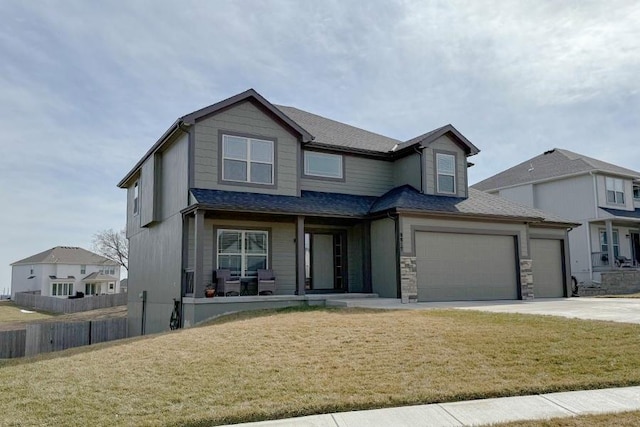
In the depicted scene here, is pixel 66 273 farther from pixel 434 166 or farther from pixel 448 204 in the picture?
pixel 448 204

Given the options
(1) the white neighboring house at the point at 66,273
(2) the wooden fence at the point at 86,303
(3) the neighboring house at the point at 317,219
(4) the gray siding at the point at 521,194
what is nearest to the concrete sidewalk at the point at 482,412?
(3) the neighboring house at the point at 317,219

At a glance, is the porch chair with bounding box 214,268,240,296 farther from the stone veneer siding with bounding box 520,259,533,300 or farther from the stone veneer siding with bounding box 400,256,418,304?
the stone veneer siding with bounding box 520,259,533,300

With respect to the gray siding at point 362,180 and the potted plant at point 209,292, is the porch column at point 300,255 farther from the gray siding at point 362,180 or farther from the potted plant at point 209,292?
the potted plant at point 209,292

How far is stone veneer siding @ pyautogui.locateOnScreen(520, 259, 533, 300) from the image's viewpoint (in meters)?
17.4

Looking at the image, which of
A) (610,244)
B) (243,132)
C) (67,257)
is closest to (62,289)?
(67,257)

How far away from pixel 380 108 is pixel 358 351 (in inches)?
486

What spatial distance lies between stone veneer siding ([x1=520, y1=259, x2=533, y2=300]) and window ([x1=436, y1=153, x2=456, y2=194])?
351 cm

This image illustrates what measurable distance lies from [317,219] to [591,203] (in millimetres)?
17947

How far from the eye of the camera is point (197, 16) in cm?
1309

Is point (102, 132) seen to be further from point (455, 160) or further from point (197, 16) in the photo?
point (455, 160)

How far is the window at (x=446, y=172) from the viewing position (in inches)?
703

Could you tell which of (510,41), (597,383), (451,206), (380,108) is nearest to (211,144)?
(380,108)

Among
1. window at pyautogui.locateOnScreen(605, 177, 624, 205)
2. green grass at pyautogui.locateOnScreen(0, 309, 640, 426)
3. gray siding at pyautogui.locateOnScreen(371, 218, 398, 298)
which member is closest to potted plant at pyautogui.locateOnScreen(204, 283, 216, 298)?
green grass at pyautogui.locateOnScreen(0, 309, 640, 426)

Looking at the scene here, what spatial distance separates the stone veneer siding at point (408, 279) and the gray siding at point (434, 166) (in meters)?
3.27
